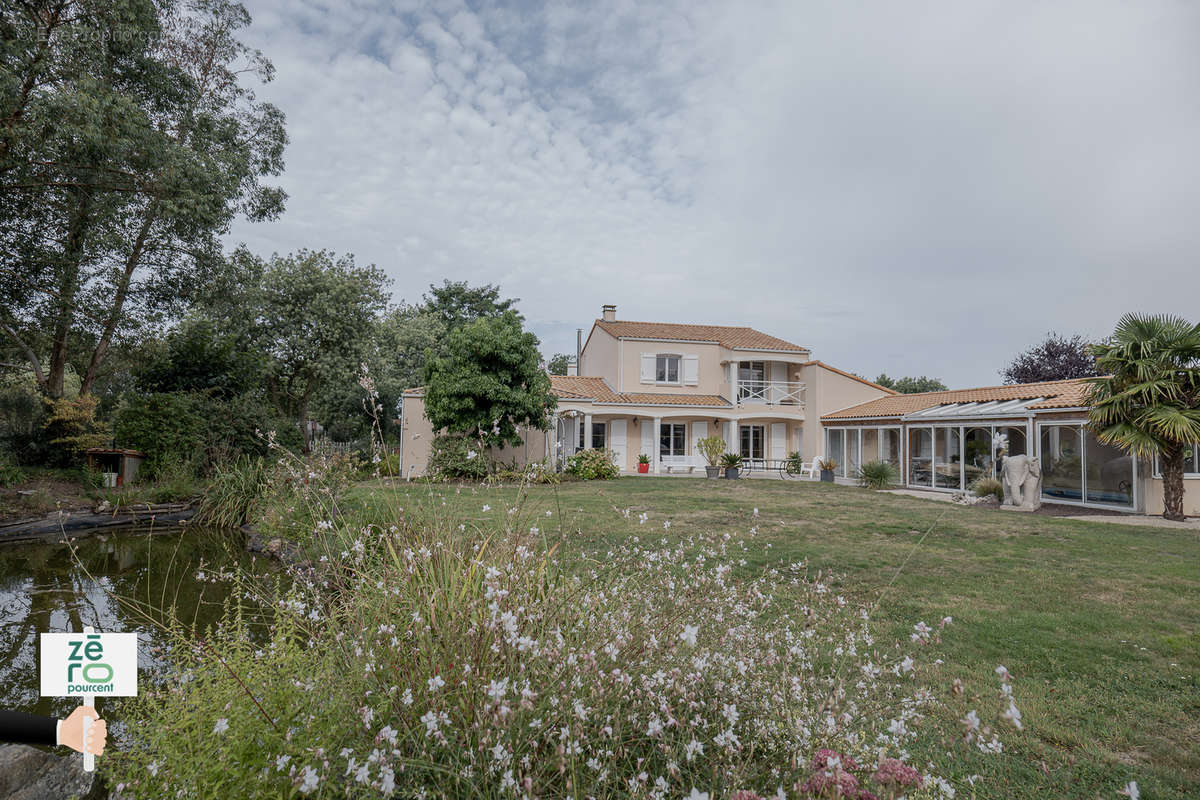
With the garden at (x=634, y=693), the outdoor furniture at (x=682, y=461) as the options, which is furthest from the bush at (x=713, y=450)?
the garden at (x=634, y=693)

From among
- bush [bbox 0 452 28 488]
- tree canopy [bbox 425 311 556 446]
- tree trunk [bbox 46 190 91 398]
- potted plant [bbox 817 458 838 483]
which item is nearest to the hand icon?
tree trunk [bbox 46 190 91 398]

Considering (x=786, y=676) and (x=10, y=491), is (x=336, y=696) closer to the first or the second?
(x=786, y=676)

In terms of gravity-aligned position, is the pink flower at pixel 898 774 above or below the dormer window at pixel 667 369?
below

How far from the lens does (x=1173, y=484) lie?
1202 centimetres

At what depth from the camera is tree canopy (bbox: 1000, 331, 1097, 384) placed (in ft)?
98.7

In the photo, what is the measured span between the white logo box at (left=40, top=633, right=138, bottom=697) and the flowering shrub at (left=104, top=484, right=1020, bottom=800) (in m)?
0.76

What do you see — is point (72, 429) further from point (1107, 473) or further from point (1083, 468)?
point (1107, 473)

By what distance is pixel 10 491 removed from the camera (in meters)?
11.9

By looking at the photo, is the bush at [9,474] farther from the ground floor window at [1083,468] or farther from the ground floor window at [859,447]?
the ground floor window at [1083,468]

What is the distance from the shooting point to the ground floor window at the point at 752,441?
89.0ft

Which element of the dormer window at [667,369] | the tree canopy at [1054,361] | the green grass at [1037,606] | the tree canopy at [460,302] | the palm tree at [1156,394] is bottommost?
the green grass at [1037,606]

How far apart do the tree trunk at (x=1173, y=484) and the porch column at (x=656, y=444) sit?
16.0m

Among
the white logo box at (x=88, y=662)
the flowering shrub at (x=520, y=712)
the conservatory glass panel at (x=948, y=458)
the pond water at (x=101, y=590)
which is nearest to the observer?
the white logo box at (x=88, y=662)

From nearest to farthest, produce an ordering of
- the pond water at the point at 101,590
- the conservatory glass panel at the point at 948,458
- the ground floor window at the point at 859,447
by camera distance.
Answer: the pond water at the point at 101,590
the conservatory glass panel at the point at 948,458
the ground floor window at the point at 859,447
